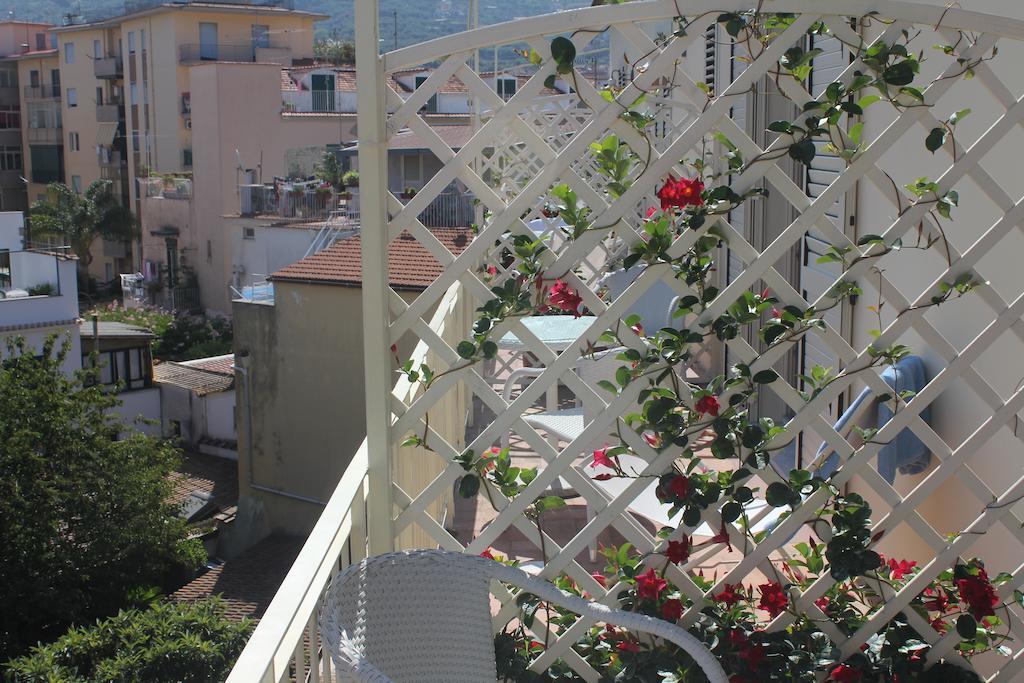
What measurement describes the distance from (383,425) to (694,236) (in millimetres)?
726

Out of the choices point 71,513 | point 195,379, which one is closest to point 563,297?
point 71,513

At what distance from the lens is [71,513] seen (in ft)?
57.7

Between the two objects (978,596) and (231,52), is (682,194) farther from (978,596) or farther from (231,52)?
(231,52)

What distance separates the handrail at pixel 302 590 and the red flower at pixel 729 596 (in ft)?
2.43

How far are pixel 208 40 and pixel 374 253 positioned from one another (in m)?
44.4

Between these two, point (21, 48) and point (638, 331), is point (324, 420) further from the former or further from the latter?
point (21, 48)

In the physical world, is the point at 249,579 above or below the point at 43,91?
below

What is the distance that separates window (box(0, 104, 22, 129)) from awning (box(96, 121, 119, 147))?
7.38m

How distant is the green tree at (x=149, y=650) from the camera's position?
12023 mm

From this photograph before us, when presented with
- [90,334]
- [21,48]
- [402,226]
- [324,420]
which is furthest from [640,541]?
[21,48]

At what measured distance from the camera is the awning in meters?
45.4

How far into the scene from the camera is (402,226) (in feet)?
6.65

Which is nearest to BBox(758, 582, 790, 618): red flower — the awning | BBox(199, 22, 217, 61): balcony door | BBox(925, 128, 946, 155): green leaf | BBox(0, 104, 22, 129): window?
BBox(925, 128, 946, 155): green leaf

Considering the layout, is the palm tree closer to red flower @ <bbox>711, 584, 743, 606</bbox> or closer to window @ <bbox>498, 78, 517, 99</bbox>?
window @ <bbox>498, 78, 517, 99</bbox>
